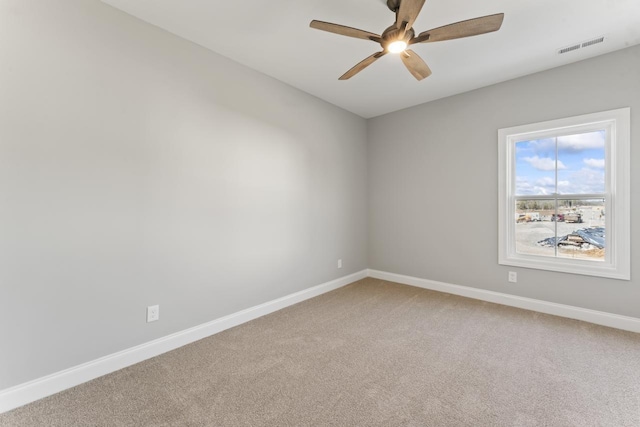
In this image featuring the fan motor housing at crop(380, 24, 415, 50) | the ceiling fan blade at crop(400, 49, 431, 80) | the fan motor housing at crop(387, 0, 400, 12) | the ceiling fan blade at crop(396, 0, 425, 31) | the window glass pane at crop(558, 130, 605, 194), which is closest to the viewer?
the ceiling fan blade at crop(396, 0, 425, 31)

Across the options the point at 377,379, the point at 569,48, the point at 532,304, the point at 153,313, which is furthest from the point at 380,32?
the point at 532,304

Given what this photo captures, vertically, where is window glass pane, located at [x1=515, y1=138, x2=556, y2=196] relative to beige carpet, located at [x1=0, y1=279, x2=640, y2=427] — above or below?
above

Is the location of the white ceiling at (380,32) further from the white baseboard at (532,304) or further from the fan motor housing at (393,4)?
the white baseboard at (532,304)

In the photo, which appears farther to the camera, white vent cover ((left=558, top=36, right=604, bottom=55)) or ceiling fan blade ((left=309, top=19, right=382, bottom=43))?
white vent cover ((left=558, top=36, right=604, bottom=55))

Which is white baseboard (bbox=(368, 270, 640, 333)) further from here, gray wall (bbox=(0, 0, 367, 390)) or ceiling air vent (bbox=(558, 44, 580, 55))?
ceiling air vent (bbox=(558, 44, 580, 55))

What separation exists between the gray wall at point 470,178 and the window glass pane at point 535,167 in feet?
0.84

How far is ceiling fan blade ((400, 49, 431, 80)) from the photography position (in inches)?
79.2

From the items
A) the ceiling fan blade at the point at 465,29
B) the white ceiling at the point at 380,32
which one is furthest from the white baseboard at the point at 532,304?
the ceiling fan blade at the point at 465,29

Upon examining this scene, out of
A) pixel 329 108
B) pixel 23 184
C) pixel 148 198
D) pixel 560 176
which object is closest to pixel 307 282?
pixel 148 198

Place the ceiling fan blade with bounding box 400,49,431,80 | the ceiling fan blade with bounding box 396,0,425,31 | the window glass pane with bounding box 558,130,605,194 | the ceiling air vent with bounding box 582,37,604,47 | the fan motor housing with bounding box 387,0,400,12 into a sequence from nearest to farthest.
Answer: the ceiling fan blade with bounding box 396,0,425,31, the fan motor housing with bounding box 387,0,400,12, the ceiling fan blade with bounding box 400,49,431,80, the ceiling air vent with bounding box 582,37,604,47, the window glass pane with bounding box 558,130,605,194

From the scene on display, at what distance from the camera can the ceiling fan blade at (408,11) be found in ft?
5.02

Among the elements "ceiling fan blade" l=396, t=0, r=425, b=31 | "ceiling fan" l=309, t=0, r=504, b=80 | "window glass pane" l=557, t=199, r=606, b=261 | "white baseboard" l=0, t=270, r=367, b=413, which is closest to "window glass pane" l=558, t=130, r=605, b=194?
"window glass pane" l=557, t=199, r=606, b=261

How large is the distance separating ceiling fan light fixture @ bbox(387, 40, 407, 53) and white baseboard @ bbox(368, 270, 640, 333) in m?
2.98

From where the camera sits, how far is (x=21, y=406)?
1635mm
